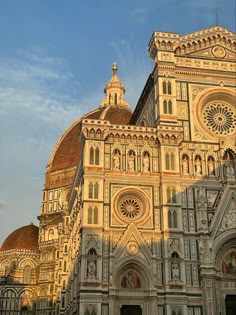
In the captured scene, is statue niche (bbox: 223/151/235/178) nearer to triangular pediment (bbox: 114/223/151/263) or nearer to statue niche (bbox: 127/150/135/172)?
statue niche (bbox: 127/150/135/172)

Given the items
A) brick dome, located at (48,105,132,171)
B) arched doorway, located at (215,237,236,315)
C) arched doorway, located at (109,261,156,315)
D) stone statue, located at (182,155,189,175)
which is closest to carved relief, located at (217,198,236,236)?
arched doorway, located at (215,237,236,315)

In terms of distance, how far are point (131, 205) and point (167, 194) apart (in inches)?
95.5

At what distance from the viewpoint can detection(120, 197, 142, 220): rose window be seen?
102 feet

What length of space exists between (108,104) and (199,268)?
4913 cm

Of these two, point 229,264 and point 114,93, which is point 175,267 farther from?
point 114,93

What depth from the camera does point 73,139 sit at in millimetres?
68688

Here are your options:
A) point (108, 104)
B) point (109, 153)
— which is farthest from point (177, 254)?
point (108, 104)

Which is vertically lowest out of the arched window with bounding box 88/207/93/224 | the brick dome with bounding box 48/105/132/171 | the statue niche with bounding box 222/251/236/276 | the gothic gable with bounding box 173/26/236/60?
the statue niche with bounding box 222/251/236/276

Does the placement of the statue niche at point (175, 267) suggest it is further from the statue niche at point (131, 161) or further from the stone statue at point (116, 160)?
the stone statue at point (116, 160)

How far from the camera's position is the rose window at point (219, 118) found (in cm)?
3497

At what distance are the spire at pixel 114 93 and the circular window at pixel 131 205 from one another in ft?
149

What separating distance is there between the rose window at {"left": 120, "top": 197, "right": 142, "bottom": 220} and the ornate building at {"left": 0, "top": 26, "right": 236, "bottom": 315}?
7cm

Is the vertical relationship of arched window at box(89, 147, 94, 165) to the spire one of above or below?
below

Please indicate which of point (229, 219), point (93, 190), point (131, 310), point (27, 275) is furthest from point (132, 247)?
point (27, 275)
